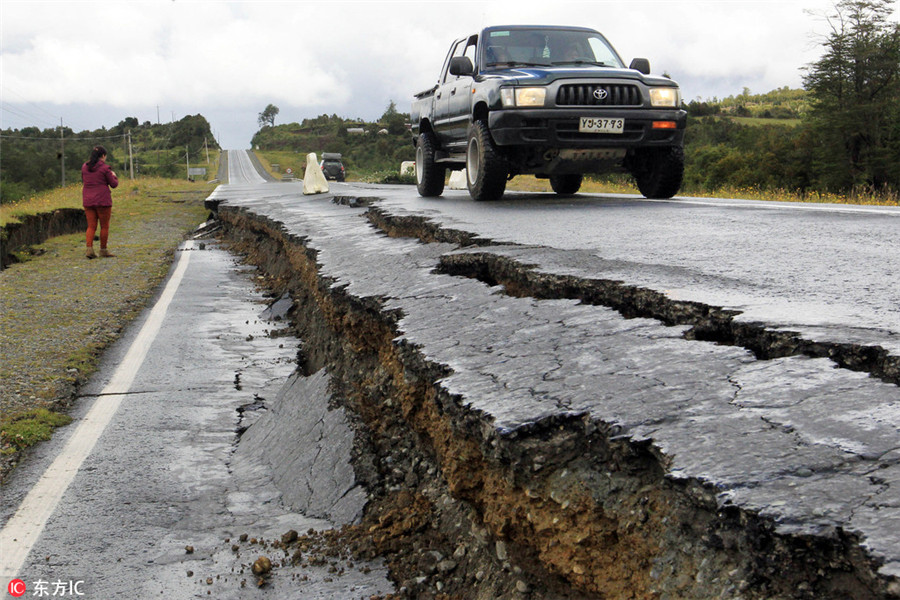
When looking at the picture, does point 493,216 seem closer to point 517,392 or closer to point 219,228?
point 517,392

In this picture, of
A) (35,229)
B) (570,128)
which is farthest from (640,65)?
(35,229)

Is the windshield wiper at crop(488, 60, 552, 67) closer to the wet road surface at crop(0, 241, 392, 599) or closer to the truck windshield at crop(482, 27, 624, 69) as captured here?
the truck windshield at crop(482, 27, 624, 69)

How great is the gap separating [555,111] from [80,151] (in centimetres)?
9438

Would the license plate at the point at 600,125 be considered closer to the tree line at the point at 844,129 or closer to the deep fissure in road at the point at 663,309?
the deep fissure in road at the point at 663,309

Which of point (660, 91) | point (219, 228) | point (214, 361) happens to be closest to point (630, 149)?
point (660, 91)

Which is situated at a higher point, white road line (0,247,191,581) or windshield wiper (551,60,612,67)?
windshield wiper (551,60,612,67)

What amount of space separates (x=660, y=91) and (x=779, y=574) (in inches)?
310

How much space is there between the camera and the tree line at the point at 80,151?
70062mm

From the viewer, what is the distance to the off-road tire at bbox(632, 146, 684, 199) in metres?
9.45

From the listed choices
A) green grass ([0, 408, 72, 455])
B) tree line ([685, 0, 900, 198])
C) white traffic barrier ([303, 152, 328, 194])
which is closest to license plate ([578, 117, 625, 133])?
green grass ([0, 408, 72, 455])

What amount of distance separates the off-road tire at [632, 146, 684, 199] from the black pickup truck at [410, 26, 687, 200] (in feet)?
0.04

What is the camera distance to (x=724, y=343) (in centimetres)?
296

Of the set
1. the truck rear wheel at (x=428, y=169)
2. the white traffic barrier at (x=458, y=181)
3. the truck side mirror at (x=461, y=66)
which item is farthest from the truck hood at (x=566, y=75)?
the white traffic barrier at (x=458, y=181)

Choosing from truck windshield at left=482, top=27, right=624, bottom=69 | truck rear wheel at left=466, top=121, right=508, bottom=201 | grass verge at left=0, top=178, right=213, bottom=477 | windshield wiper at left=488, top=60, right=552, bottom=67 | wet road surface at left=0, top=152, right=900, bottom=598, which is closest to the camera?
Result: wet road surface at left=0, top=152, right=900, bottom=598
